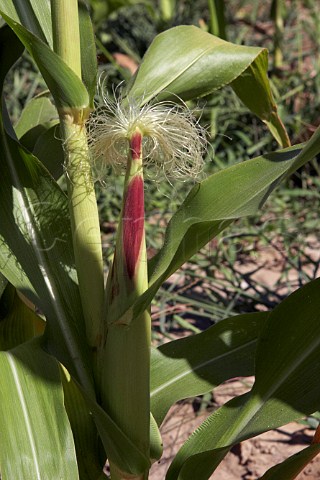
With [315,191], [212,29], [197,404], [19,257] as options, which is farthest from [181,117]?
[212,29]

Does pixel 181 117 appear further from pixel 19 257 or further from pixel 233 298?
pixel 233 298

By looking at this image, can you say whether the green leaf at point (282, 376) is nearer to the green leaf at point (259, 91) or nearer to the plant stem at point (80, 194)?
the plant stem at point (80, 194)

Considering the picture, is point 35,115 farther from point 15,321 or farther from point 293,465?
point 293,465

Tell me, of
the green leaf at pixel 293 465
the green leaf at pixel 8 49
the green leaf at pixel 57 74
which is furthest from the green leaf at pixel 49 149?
the green leaf at pixel 293 465

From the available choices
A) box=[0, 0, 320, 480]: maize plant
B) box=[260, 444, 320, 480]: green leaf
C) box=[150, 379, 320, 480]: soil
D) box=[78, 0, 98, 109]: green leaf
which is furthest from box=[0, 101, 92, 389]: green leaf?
box=[150, 379, 320, 480]: soil

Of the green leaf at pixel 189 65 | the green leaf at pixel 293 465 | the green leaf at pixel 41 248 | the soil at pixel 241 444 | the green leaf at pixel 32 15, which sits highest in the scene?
the green leaf at pixel 32 15

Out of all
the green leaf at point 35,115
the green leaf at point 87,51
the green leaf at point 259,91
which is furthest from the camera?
the green leaf at point 35,115

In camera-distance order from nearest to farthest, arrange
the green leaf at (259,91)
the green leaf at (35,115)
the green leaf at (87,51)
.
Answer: the green leaf at (87,51)
the green leaf at (259,91)
the green leaf at (35,115)
